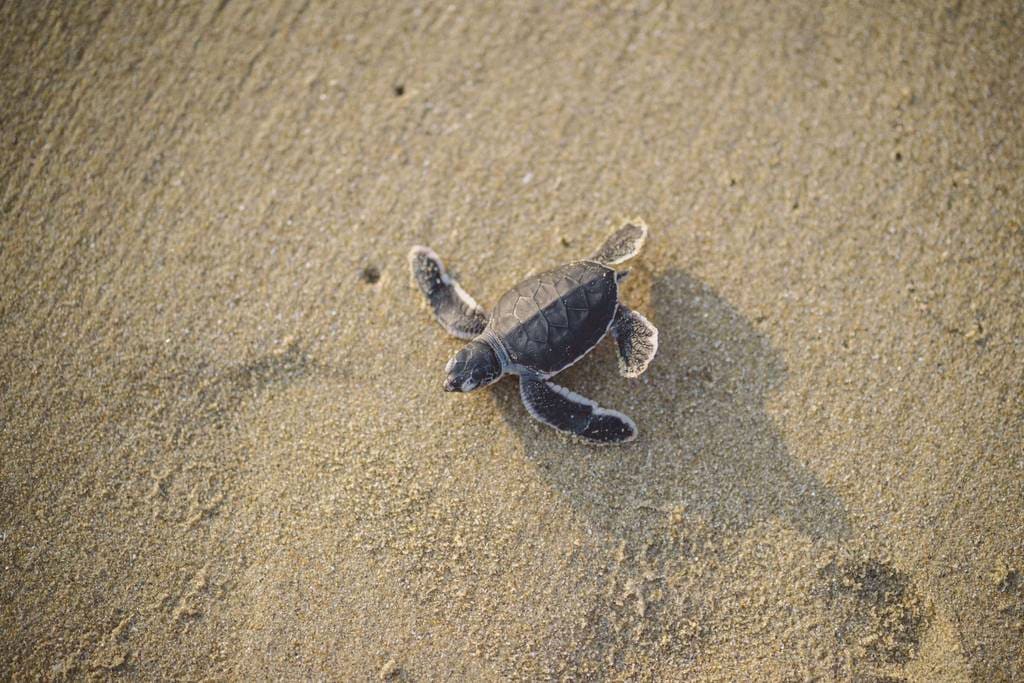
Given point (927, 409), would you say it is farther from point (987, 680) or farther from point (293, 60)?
point (293, 60)

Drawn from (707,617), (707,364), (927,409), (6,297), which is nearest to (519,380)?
(707,364)

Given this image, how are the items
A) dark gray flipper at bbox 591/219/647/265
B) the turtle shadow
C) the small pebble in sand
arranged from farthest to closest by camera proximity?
dark gray flipper at bbox 591/219/647/265 < the turtle shadow < the small pebble in sand

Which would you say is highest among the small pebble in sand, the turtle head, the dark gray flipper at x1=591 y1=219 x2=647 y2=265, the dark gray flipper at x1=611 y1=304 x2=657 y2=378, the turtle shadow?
the dark gray flipper at x1=591 y1=219 x2=647 y2=265

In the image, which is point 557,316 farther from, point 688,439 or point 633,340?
point 688,439

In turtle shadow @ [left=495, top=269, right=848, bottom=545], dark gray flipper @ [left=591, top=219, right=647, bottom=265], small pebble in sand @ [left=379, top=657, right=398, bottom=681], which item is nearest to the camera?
small pebble in sand @ [left=379, top=657, right=398, bottom=681]

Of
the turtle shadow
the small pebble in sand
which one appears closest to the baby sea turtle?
the turtle shadow

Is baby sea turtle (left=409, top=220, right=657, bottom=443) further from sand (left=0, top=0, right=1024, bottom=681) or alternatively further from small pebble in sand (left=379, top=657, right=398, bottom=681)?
small pebble in sand (left=379, top=657, right=398, bottom=681)

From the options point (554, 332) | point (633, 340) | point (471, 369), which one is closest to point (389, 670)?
point (471, 369)

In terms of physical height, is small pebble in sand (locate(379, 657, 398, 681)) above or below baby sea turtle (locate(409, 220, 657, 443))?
below
